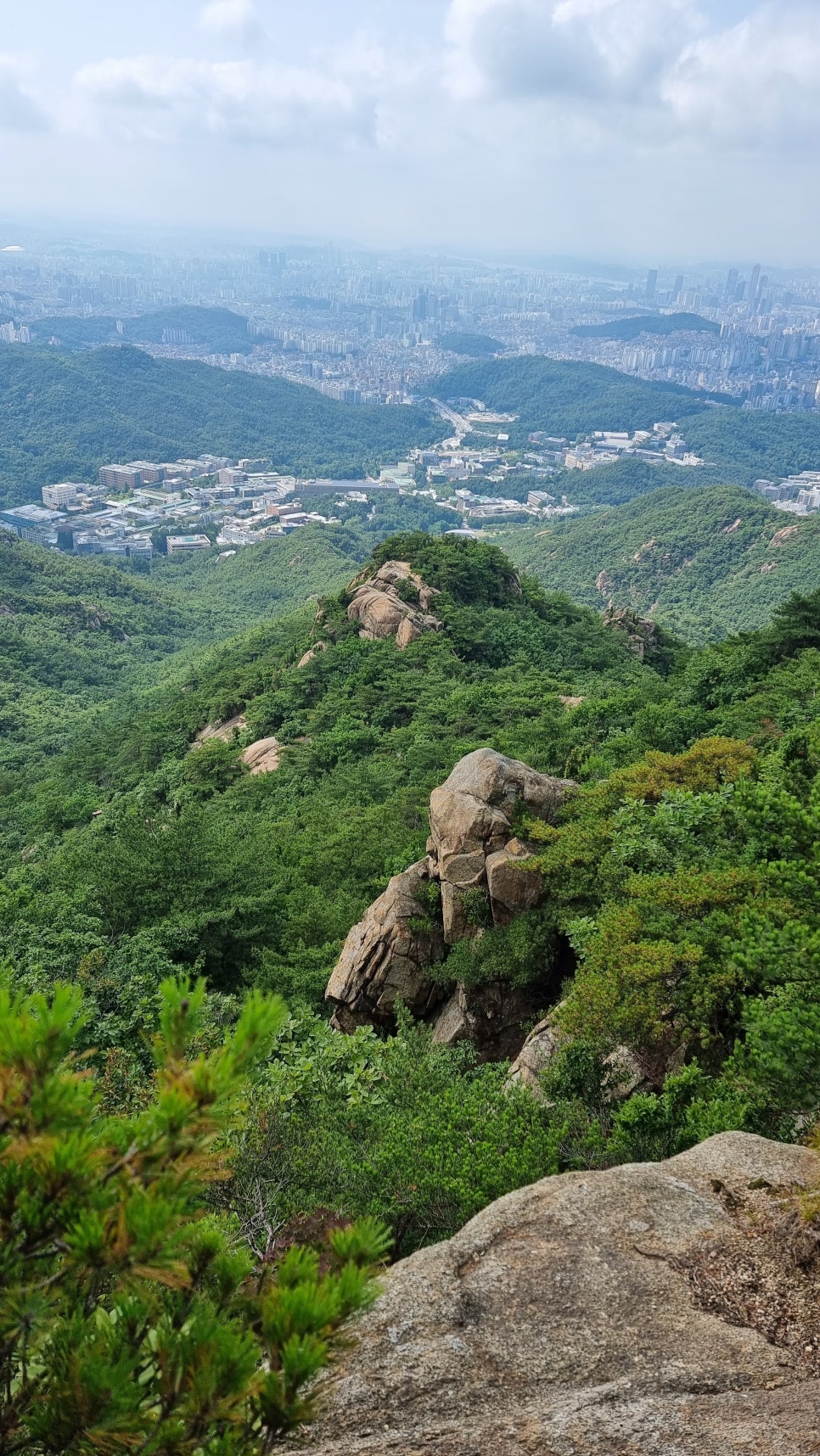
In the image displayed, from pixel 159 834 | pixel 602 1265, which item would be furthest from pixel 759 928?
pixel 159 834

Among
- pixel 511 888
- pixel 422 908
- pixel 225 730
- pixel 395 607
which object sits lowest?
pixel 225 730

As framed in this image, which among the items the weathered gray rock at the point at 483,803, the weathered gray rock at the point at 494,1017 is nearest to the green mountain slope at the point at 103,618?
the weathered gray rock at the point at 483,803

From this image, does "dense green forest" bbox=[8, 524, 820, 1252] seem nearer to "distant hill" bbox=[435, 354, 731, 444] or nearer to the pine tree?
the pine tree

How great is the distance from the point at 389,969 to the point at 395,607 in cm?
2112

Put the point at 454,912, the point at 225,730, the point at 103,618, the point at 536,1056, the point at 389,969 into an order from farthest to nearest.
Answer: the point at 103,618 < the point at 225,730 < the point at 389,969 < the point at 454,912 < the point at 536,1056

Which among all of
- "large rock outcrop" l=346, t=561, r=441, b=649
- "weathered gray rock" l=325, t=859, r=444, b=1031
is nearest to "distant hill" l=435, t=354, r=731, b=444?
"large rock outcrop" l=346, t=561, r=441, b=649

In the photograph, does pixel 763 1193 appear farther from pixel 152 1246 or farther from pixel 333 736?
pixel 333 736

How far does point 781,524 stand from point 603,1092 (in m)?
75.1

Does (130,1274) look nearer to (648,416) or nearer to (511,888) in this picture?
(511,888)

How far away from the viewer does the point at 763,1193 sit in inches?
220

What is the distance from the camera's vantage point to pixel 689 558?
77312mm

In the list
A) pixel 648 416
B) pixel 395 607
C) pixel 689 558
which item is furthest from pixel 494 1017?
pixel 648 416

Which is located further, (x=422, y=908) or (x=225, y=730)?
(x=225, y=730)

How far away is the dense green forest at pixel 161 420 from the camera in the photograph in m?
133
